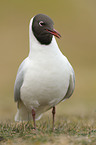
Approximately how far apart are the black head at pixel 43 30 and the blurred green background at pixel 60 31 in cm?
1473

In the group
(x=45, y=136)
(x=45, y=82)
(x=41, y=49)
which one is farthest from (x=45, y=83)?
(x=45, y=136)

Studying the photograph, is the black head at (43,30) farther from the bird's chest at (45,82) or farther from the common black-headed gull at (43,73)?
the bird's chest at (45,82)

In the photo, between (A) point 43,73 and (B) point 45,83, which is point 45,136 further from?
(A) point 43,73

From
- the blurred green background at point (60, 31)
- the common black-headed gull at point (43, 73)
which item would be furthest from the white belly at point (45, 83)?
the blurred green background at point (60, 31)

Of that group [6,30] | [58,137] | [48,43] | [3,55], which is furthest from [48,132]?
[6,30]

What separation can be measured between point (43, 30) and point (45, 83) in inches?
37.2

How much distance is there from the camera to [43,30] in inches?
238

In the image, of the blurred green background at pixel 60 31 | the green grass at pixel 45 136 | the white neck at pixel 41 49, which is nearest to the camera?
the green grass at pixel 45 136

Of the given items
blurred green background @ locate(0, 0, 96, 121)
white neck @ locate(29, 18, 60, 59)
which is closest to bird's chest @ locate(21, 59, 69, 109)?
white neck @ locate(29, 18, 60, 59)

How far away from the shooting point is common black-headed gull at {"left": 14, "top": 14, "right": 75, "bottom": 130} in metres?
5.84

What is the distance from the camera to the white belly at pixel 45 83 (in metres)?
5.82

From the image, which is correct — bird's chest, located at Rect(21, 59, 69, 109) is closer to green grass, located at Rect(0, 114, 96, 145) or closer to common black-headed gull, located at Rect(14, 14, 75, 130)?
common black-headed gull, located at Rect(14, 14, 75, 130)

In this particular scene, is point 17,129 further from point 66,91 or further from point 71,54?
point 71,54

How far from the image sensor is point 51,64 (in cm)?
587
